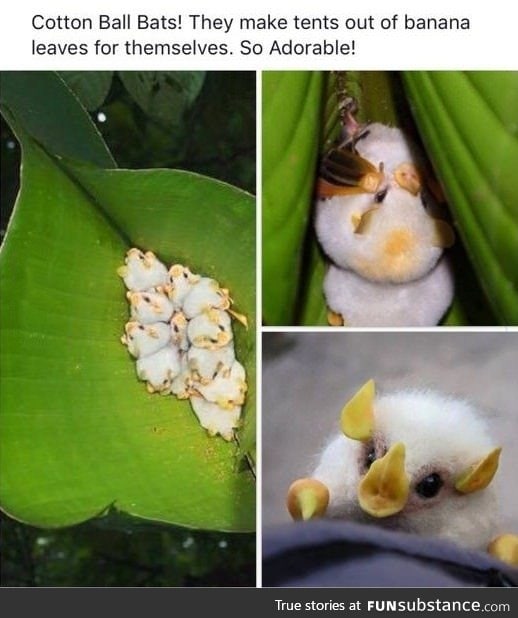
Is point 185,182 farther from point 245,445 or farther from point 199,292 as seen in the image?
point 245,445

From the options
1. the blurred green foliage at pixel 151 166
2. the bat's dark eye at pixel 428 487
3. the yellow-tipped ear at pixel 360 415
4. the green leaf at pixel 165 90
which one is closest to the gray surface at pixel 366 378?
the yellow-tipped ear at pixel 360 415

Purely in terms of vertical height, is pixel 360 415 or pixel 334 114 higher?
pixel 334 114

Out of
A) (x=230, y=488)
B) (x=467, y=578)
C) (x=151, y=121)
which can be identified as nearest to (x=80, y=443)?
(x=230, y=488)

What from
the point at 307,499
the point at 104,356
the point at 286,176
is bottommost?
the point at 307,499

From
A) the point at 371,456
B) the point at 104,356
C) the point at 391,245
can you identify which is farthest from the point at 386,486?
the point at 104,356

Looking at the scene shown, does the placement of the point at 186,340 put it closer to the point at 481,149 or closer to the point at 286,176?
the point at 286,176
